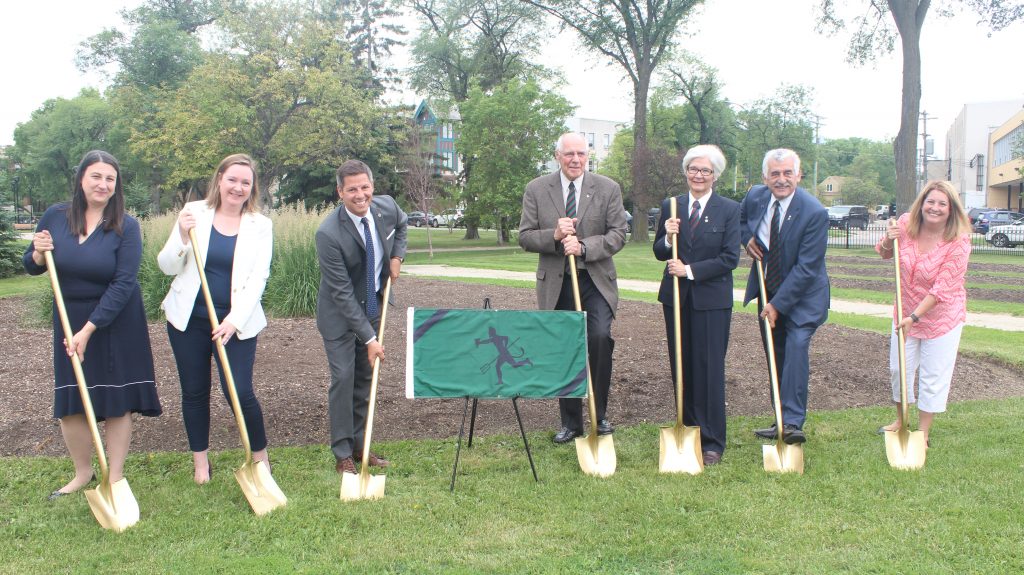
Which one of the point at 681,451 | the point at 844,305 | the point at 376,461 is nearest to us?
the point at 681,451

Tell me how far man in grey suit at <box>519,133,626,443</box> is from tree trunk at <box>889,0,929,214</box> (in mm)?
20826

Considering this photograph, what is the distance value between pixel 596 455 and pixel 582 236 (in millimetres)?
1469

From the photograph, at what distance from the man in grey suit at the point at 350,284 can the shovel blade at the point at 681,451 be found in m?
1.77

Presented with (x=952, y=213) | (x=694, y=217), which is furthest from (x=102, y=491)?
(x=952, y=213)

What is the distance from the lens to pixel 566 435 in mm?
5402

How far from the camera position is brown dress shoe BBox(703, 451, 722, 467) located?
4895 mm

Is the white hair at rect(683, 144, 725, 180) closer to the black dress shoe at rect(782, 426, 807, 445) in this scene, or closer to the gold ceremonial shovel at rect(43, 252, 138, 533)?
the black dress shoe at rect(782, 426, 807, 445)

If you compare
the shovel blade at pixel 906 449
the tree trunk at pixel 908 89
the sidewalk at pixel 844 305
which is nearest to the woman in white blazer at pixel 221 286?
the shovel blade at pixel 906 449

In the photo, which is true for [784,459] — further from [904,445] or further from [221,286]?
[221,286]

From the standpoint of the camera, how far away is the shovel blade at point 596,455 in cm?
464

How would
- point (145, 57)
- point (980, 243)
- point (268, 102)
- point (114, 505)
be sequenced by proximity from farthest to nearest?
point (145, 57)
point (980, 243)
point (268, 102)
point (114, 505)

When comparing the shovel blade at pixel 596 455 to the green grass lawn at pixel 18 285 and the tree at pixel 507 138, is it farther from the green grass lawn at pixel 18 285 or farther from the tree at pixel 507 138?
the tree at pixel 507 138

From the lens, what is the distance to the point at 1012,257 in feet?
82.3

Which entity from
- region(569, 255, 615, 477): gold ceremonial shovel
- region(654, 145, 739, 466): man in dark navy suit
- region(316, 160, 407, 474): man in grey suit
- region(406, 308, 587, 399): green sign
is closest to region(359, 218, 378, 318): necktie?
region(316, 160, 407, 474): man in grey suit
